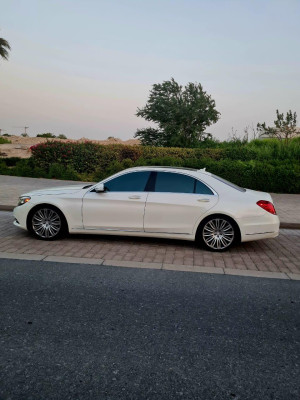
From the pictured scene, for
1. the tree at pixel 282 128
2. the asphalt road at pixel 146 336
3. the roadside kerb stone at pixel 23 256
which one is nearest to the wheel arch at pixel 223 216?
the asphalt road at pixel 146 336

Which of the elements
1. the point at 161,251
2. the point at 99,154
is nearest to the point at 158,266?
the point at 161,251

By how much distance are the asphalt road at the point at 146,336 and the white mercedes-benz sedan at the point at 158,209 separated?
5.03 feet

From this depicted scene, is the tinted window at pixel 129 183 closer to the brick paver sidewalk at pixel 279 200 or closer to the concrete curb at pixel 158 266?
the concrete curb at pixel 158 266

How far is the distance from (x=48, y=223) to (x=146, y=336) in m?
4.06

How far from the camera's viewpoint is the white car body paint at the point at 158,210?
6461 millimetres

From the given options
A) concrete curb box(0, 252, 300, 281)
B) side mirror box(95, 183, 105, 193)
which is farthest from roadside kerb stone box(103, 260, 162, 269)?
side mirror box(95, 183, 105, 193)

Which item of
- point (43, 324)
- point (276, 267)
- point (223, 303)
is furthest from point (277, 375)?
point (276, 267)

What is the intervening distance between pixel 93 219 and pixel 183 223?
5.50 ft

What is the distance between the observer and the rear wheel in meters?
6.81

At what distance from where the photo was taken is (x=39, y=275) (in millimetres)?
4906

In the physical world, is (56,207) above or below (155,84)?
below

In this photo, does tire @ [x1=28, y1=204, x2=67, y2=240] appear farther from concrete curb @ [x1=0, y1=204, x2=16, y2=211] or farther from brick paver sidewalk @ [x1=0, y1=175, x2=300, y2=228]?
brick paver sidewalk @ [x1=0, y1=175, x2=300, y2=228]

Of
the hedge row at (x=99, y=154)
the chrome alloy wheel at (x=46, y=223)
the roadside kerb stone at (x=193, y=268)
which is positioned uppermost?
the hedge row at (x=99, y=154)

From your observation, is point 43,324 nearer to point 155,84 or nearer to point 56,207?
point 56,207
